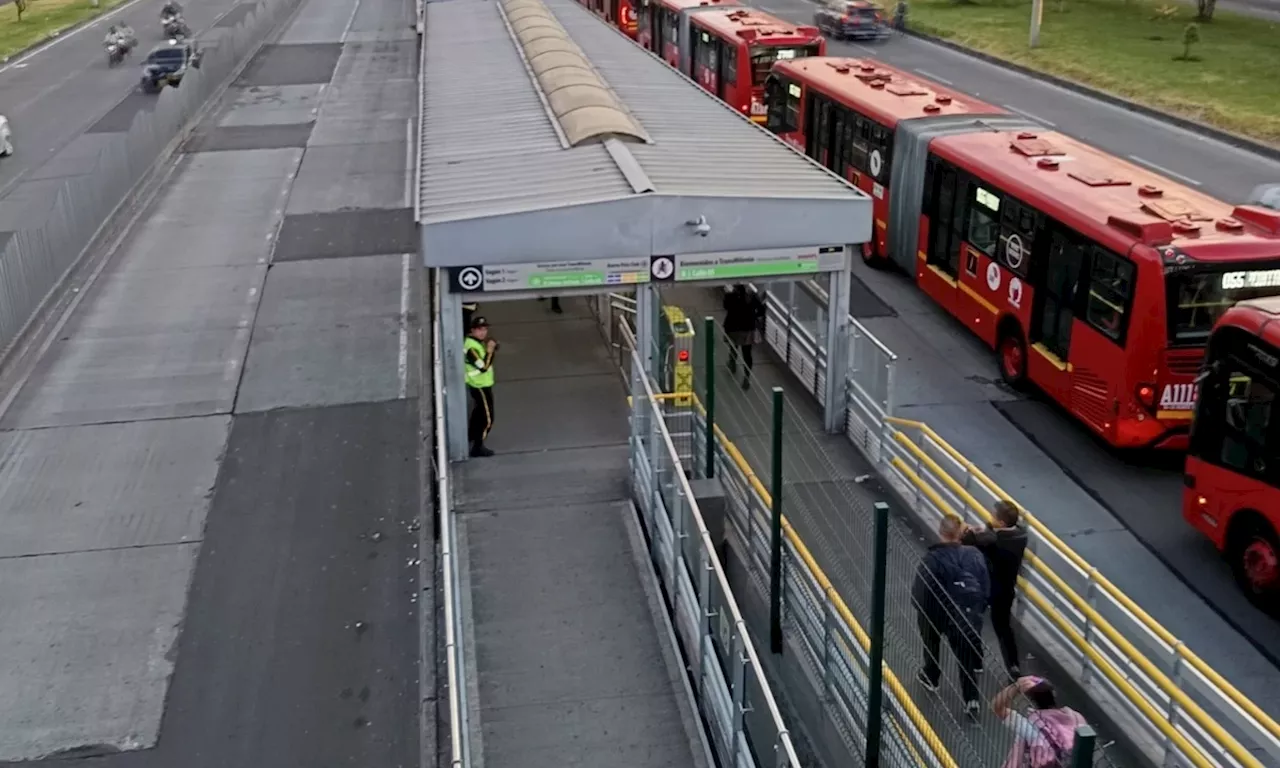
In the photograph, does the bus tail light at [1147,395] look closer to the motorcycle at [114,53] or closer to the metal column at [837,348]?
the metal column at [837,348]

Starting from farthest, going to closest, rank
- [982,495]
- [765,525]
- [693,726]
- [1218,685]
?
[982,495] < [765,525] < [693,726] < [1218,685]

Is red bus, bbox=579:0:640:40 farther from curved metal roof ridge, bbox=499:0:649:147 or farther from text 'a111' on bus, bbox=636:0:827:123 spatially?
curved metal roof ridge, bbox=499:0:649:147

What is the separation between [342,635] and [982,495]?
631 cm

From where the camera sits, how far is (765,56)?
29734mm

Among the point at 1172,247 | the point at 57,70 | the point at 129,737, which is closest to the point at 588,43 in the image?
the point at 1172,247

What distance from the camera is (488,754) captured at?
911cm

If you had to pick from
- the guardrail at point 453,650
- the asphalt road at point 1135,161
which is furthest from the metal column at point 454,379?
the asphalt road at point 1135,161

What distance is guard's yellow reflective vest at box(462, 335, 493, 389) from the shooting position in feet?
43.6

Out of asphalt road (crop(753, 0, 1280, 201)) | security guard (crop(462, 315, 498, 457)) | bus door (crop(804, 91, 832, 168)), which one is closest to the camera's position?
security guard (crop(462, 315, 498, 457))

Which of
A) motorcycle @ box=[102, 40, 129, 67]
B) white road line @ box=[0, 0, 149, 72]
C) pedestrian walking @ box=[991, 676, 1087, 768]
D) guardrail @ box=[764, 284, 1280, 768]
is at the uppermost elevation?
pedestrian walking @ box=[991, 676, 1087, 768]

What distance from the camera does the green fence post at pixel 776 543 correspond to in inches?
364

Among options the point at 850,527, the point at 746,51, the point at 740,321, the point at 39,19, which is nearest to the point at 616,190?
the point at 740,321

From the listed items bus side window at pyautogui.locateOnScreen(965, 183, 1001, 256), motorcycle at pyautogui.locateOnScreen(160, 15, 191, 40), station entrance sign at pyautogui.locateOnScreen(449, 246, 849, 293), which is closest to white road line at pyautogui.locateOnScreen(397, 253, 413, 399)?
station entrance sign at pyautogui.locateOnScreen(449, 246, 849, 293)

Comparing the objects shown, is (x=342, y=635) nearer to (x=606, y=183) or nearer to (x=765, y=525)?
(x=765, y=525)
